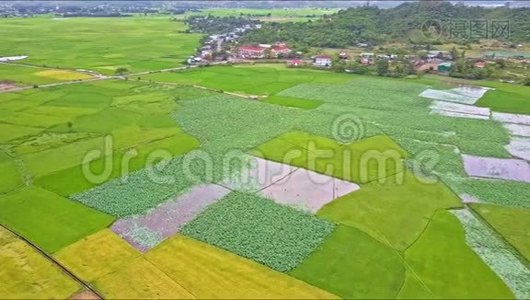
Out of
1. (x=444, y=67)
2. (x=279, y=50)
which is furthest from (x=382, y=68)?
(x=279, y=50)

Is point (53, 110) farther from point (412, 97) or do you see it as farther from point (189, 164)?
point (412, 97)

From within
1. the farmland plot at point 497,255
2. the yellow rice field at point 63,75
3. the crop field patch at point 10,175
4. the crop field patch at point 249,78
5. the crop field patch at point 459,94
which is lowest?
the farmland plot at point 497,255

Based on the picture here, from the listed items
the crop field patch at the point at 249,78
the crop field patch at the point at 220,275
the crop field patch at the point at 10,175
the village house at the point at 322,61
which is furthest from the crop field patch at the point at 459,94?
the crop field patch at the point at 10,175

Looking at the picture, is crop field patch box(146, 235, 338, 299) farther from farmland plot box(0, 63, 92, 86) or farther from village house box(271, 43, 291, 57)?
village house box(271, 43, 291, 57)

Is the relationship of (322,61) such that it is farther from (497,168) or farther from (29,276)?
(29,276)

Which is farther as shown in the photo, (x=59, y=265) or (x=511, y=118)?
(x=511, y=118)

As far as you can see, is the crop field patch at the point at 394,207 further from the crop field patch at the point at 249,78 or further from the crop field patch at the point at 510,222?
the crop field patch at the point at 249,78

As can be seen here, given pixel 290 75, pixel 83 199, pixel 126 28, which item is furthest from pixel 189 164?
pixel 126 28
